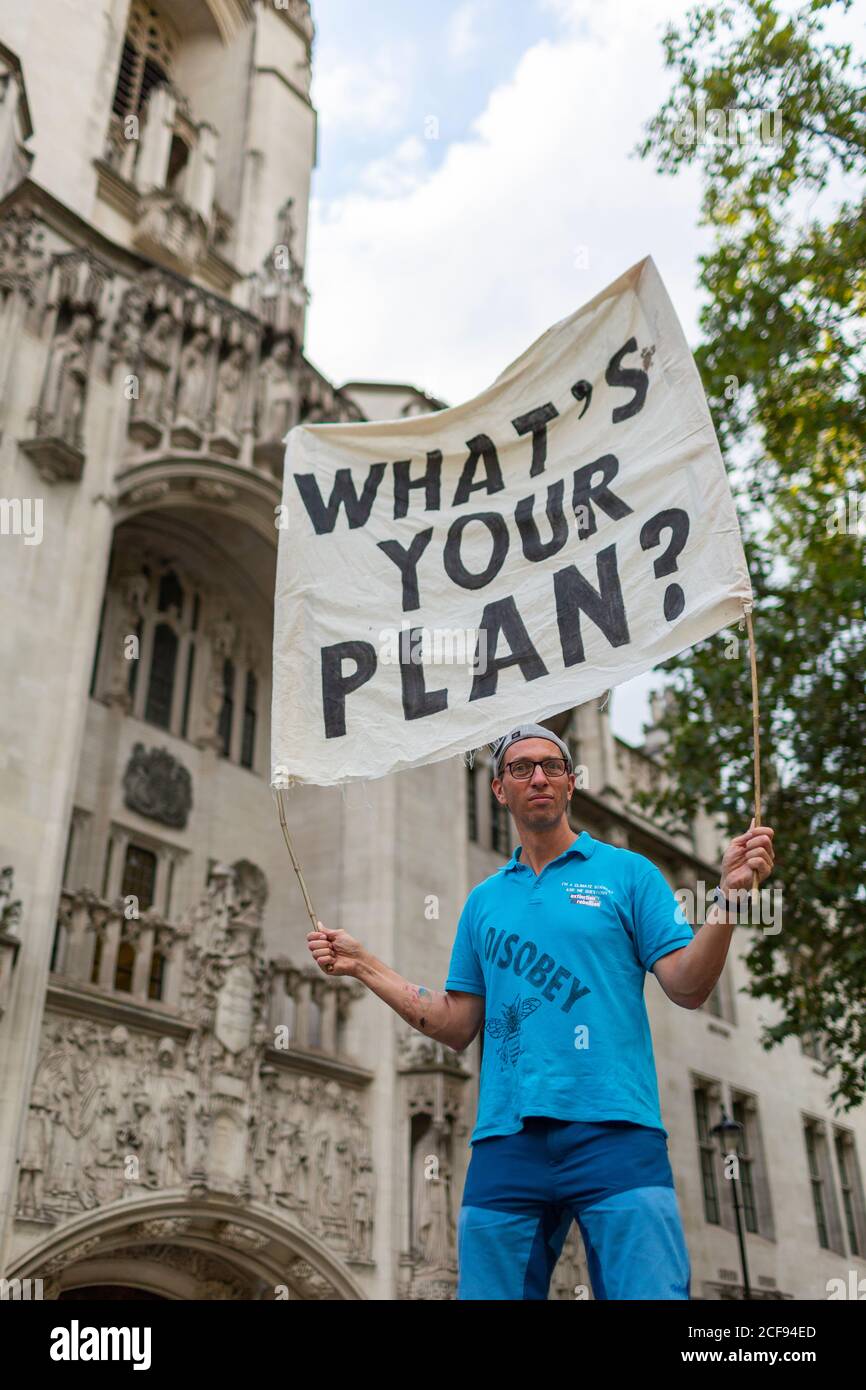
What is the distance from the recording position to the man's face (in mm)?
3828

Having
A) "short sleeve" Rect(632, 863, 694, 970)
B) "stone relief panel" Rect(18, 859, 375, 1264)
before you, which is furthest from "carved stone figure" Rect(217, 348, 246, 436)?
"short sleeve" Rect(632, 863, 694, 970)

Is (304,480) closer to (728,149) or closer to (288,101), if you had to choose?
(728,149)

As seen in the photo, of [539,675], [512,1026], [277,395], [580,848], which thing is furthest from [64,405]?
[512,1026]

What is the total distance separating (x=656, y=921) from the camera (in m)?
3.57

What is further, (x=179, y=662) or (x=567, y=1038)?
(x=179, y=662)

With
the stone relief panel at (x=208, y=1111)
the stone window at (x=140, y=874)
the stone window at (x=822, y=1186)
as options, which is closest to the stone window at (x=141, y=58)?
the stone window at (x=140, y=874)

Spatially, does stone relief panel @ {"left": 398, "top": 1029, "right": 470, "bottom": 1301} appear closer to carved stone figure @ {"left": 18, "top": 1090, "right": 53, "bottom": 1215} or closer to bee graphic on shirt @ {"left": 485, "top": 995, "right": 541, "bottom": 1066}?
carved stone figure @ {"left": 18, "top": 1090, "right": 53, "bottom": 1215}

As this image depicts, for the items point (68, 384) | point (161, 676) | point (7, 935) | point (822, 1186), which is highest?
point (68, 384)

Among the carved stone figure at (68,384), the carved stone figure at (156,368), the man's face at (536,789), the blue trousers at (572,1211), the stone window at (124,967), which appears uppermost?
the carved stone figure at (156,368)

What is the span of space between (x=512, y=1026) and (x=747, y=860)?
32.6 inches

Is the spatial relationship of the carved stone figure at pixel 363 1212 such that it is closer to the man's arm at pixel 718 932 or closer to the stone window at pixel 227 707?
the stone window at pixel 227 707

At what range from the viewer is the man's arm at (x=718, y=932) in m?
3.22

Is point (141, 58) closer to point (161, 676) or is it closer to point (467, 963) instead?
point (161, 676)

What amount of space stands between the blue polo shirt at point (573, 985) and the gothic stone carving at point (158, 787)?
14797mm
